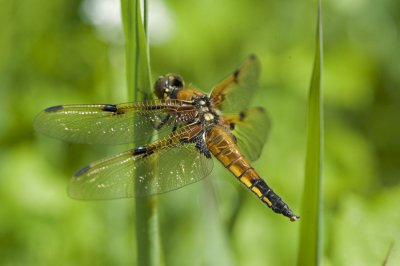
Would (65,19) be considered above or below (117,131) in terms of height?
above

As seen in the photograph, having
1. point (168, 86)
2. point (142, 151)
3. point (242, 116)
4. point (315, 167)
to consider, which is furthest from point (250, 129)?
point (315, 167)

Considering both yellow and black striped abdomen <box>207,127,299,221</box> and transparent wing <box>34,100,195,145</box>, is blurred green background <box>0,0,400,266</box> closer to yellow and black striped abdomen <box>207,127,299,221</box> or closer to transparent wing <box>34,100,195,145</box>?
yellow and black striped abdomen <box>207,127,299,221</box>

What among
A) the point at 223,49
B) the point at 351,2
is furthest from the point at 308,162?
the point at 351,2

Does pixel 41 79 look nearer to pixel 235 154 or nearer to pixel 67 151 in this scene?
pixel 67 151

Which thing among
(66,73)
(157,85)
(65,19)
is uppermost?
(65,19)

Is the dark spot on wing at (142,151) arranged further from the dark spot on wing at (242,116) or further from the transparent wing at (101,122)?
the dark spot on wing at (242,116)

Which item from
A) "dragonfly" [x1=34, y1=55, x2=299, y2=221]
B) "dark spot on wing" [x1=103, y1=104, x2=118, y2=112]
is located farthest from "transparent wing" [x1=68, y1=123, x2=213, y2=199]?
"dark spot on wing" [x1=103, y1=104, x2=118, y2=112]

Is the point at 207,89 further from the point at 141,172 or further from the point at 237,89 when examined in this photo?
the point at 141,172
